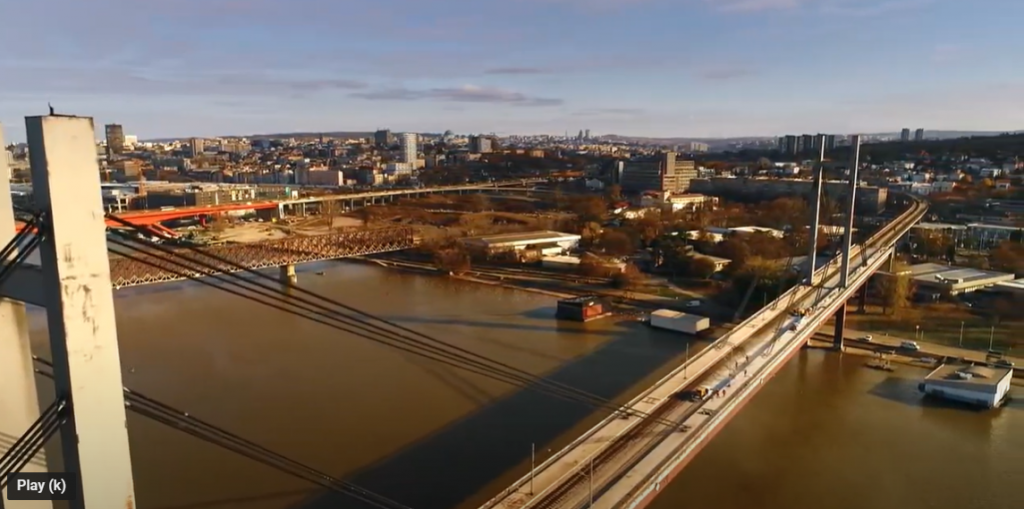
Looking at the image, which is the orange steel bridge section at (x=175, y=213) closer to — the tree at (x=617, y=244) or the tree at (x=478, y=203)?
the tree at (x=478, y=203)

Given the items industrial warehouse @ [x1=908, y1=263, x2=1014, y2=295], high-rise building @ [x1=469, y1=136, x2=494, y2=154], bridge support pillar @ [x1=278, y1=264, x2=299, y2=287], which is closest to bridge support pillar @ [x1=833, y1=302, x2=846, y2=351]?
industrial warehouse @ [x1=908, y1=263, x2=1014, y2=295]

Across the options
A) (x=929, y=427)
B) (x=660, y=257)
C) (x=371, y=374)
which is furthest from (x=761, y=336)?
(x=660, y=257)

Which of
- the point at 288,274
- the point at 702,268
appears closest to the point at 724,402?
the point at 702,268

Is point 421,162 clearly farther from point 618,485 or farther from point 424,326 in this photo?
point 618,485

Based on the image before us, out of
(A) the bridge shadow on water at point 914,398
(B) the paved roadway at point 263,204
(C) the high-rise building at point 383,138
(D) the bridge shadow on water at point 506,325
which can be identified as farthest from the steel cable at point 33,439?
(C) the high-rise building at point 383,138

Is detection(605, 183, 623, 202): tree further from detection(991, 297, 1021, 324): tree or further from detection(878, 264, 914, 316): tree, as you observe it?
detection(991, 297, 1021, 324): tree
